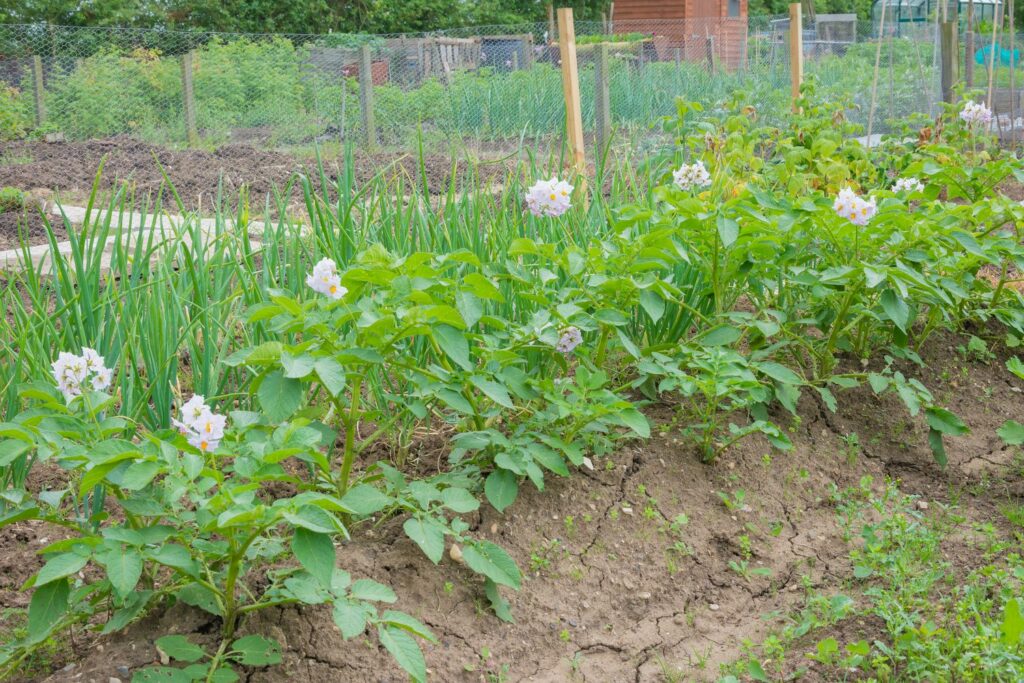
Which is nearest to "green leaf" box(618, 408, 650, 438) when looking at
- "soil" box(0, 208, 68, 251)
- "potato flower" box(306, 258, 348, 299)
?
"potato flower" box(306, 258, 348, 299)

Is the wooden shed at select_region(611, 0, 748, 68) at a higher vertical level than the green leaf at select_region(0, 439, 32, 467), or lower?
higher

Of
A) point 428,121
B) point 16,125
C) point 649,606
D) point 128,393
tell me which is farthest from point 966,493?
point 16,125

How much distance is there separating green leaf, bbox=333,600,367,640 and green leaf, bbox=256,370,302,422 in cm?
34

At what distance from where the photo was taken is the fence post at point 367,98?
31.7 feet

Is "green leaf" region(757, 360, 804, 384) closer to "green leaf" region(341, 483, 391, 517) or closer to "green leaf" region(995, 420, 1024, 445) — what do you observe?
"green leaf" region(995, 420, 1024, 445)

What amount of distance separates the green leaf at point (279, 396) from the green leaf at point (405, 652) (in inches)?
16.1

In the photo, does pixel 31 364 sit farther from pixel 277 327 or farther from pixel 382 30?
pixel 382 30

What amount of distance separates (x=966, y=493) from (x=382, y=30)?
84.1 ft

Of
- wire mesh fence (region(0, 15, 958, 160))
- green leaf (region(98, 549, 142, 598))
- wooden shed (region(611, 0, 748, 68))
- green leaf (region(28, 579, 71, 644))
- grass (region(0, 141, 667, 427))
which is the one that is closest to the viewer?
green leaf (region(98, 549, 142, 598))

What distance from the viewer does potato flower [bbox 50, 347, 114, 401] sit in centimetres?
179

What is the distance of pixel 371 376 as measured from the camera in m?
2.46

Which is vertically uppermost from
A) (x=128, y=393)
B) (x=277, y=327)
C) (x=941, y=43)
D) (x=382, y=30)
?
(x=382, y=30)

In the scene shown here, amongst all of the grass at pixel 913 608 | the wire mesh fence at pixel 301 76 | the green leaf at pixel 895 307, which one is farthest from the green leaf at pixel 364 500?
the wire mesh fence at pixel 301 76

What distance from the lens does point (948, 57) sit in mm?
9211
